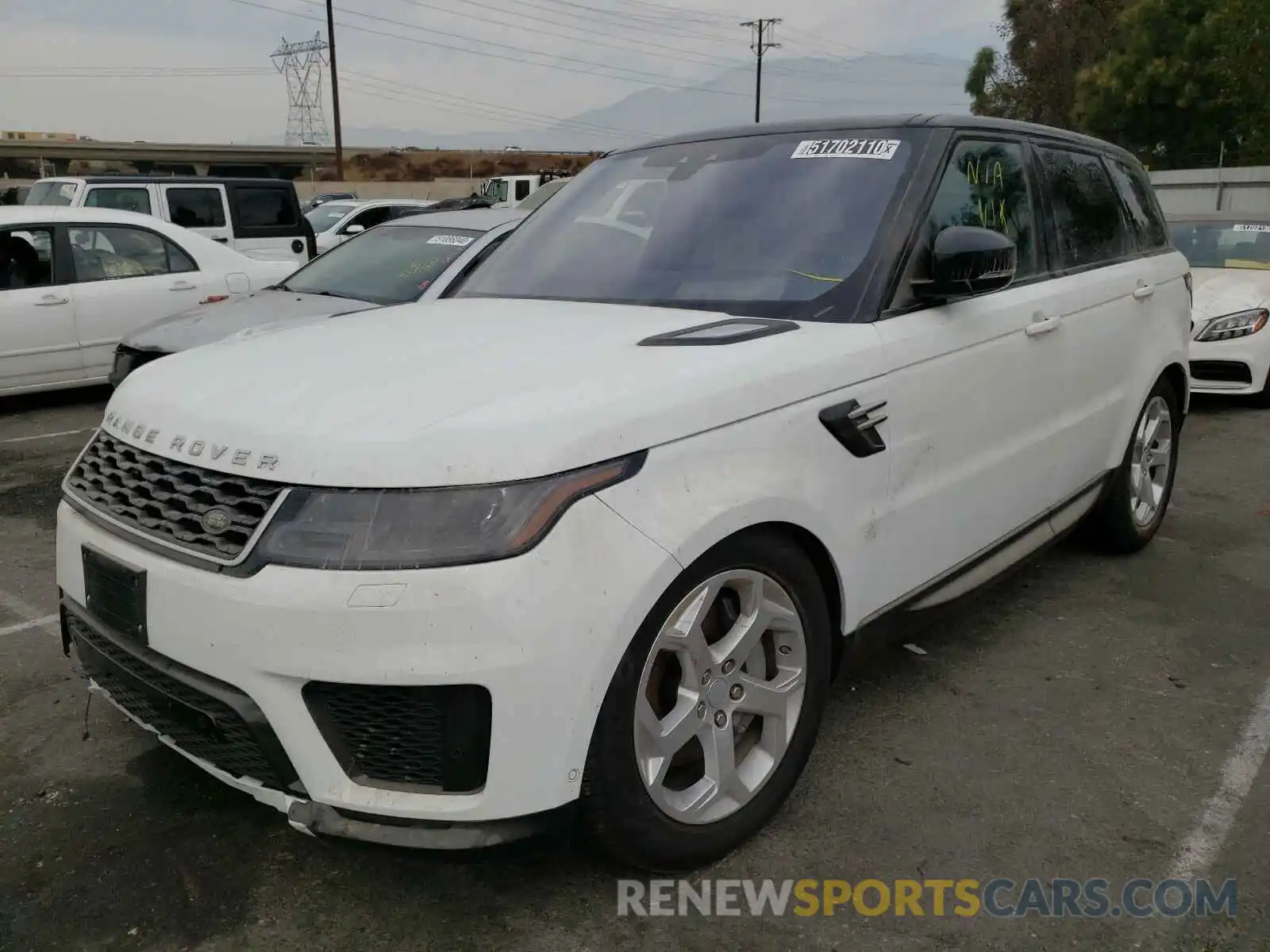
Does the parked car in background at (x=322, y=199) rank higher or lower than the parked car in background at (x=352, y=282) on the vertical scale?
higher

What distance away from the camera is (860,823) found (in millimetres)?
2812

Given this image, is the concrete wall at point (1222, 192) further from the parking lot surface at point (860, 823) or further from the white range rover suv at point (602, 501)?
the white range rover suv at point (602, 501)

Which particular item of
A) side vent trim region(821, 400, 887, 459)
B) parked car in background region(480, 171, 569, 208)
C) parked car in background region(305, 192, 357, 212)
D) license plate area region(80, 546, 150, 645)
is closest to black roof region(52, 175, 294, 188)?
parked car in background region(305, 192, 357, 212)

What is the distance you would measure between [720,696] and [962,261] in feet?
4.49

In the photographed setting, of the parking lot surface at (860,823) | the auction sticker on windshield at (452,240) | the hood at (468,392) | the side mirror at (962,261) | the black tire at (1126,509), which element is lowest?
the parking lot surface at (860,823)

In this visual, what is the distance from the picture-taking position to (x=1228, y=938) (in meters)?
2.39

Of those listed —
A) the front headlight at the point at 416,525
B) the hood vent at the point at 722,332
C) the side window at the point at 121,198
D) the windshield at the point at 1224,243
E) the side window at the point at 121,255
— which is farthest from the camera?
the side window at the point at 121,198

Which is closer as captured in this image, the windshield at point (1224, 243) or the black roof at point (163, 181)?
the windshield at point (1224, 243)

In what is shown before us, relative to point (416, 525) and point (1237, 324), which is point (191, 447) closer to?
point (416, 525)

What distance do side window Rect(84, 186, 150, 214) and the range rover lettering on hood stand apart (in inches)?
430

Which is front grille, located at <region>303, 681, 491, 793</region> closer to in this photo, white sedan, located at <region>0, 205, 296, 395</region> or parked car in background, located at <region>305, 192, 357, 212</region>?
white sedan, located at <region>0, 205, 296, 395</region>

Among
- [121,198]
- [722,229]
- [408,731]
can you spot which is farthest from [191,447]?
[121,198]

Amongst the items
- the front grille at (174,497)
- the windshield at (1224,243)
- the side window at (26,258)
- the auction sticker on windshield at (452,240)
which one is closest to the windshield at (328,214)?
the side window at (26,258)

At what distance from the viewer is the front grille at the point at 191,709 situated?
217cm
